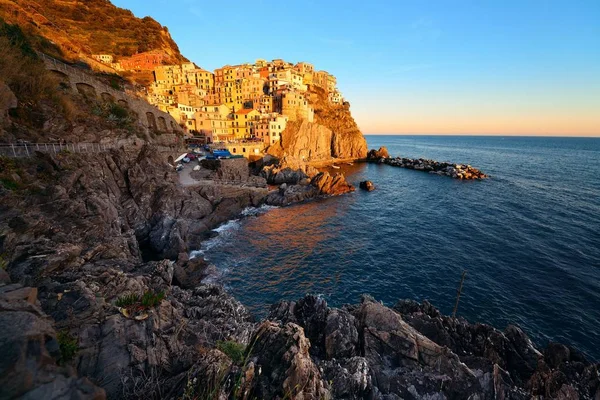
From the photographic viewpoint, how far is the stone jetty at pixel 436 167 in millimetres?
86000

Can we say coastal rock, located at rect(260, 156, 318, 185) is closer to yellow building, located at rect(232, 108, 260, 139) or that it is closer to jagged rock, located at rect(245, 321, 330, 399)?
yellow building, located at rect(232, 108, 260, 139)

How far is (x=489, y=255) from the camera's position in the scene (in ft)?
115

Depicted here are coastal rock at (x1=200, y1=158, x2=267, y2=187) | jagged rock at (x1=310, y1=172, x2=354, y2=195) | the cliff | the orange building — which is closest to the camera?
coastal rock at (x1=200, y1=158, x2=267, y2=187)

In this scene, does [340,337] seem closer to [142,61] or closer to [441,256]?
[441,256]

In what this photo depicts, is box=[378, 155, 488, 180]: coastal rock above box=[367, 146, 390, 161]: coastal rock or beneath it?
beneath

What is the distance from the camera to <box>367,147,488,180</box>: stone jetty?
86000 mm

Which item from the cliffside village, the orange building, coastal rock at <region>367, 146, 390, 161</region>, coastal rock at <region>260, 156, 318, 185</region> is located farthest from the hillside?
coastal rock at <region>367, 146, 390, 161</region>

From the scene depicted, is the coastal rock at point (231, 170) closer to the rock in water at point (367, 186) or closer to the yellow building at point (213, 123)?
the yellow building at point (213, 123)

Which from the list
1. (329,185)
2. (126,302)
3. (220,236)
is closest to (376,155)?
(329,185)

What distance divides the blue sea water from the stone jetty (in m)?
24.8

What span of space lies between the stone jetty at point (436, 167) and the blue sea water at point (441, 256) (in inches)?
976

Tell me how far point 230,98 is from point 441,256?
326 feet

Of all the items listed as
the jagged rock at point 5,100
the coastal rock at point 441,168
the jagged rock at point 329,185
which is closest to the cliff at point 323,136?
the coastal rock at point 441,168

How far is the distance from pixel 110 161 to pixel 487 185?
89.6 metres
